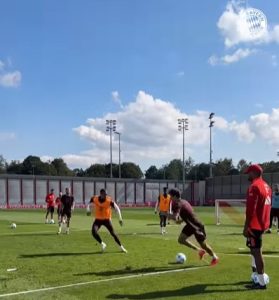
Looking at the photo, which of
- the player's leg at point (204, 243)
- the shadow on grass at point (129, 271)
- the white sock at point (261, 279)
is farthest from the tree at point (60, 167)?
the white sock at point (261, 279)

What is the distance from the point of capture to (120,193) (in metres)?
107

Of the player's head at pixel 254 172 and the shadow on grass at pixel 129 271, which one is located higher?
the player's head at pixel 254 172

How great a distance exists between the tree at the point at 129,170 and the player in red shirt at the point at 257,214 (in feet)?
556

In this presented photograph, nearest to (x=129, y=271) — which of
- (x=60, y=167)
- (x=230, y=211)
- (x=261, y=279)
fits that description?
(x=261, y=279)

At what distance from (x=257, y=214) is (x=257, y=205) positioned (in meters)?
0.17

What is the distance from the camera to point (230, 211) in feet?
119

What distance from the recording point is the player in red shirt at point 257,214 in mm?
9680

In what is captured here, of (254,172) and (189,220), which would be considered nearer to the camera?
(254,172)

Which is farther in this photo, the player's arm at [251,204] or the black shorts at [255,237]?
the black shorts at [255,237]

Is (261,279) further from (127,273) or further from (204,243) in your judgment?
(127,273)

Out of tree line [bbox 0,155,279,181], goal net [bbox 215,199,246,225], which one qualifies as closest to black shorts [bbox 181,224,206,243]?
goal net [bbox 215,199,246,225]

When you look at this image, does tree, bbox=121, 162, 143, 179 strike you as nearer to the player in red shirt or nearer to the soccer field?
the soccer field

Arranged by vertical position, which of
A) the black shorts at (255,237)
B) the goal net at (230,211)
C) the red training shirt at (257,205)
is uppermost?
the red training shirt at (257,205)

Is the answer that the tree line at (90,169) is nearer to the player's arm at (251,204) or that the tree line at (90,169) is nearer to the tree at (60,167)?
the tree at (60,167)
